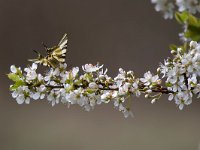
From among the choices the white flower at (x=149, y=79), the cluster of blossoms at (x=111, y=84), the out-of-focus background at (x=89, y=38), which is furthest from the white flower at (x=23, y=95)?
the out-of-focus background at (x=89, y=38)

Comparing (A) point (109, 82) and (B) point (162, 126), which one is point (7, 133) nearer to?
(B) point (162, 126)

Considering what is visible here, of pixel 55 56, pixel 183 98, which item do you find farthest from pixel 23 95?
pixel 183 98

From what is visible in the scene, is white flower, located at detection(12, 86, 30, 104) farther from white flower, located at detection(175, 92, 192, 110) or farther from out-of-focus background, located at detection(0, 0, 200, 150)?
out-of-focus background, located at detection(0, 0, 200, 150)

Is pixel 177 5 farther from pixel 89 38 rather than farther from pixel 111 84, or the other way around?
pixel 89 38

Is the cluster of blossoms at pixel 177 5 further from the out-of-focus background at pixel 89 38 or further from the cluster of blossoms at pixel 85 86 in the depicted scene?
the out-of-focus background at pixel 89 38

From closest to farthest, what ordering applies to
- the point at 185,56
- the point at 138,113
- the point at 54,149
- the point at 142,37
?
the point at 185,56, the point at 54,149, the point at 138,113, the point at 142,37

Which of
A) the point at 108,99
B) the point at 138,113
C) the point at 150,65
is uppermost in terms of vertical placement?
the point at 150,65

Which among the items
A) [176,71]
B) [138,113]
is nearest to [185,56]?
[176,71]
